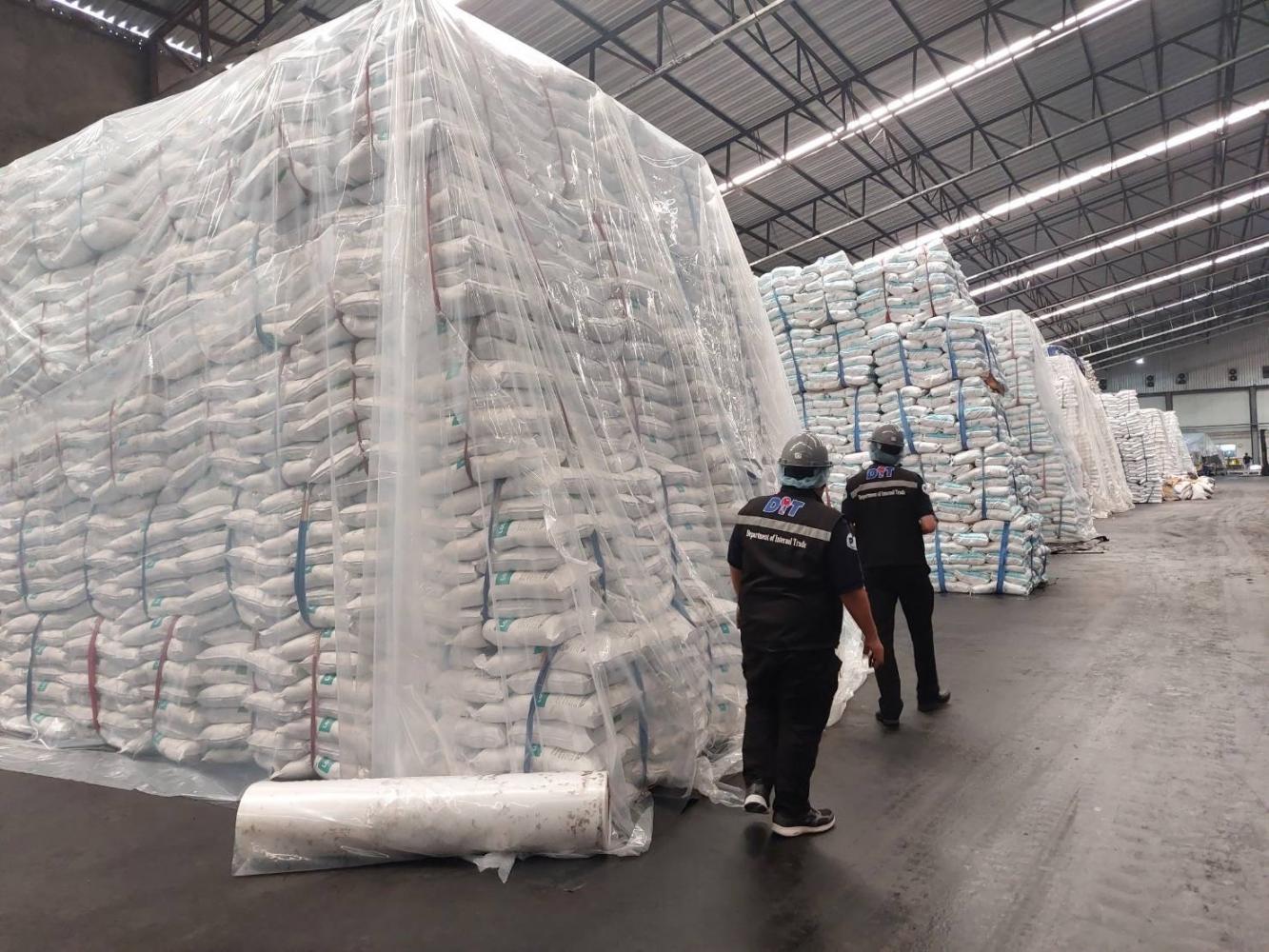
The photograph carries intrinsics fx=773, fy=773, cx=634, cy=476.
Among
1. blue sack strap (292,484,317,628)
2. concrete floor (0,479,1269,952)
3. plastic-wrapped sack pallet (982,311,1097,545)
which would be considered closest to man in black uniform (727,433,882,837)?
concrete floor (0,479,1269,952)

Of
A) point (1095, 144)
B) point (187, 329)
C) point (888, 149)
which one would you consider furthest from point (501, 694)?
point (1095, 144)

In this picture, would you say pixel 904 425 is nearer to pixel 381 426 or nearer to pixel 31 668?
pixel 381 426

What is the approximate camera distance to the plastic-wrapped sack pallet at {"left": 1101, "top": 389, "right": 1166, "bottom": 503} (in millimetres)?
17891

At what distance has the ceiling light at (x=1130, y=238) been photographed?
1844cm

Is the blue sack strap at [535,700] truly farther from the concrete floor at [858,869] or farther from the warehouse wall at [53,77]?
the warehouse wall at [53,77]

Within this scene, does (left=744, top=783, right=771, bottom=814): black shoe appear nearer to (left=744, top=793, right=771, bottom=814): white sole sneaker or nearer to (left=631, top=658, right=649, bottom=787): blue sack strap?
(left=744, top=793, right=771, bottom=814): white sole sneaker

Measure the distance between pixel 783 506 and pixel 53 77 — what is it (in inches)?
361

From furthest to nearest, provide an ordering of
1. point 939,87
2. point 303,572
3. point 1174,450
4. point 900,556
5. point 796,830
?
point 1174,450
point 939,87
point 900,556
point 303,572
point 796,830

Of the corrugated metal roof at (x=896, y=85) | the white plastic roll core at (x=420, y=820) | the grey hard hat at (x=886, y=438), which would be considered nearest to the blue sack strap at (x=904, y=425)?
the grey hard hat at (x=886, y=438)

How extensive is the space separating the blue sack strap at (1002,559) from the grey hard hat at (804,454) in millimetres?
4787

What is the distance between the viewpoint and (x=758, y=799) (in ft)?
8.26

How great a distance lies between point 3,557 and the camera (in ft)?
12.5

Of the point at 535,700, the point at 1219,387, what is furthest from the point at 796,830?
the point at 1219,387

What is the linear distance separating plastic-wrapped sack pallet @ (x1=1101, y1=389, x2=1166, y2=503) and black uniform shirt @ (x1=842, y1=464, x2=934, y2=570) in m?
16.4
